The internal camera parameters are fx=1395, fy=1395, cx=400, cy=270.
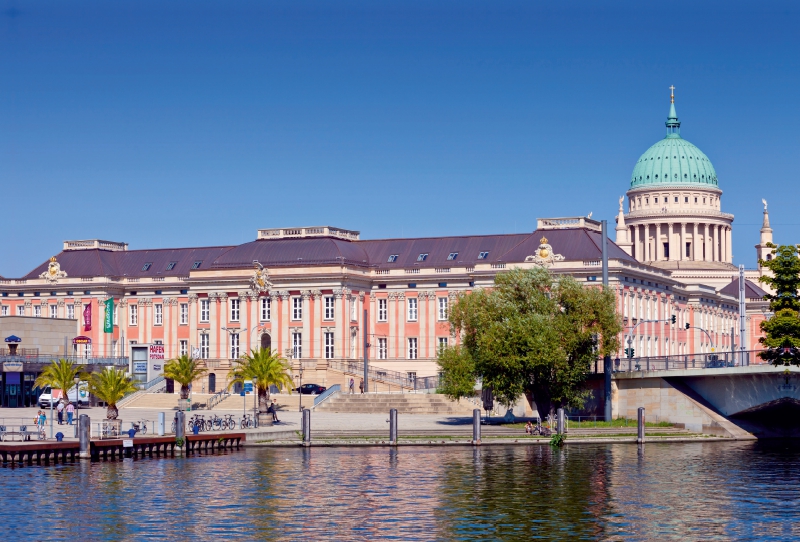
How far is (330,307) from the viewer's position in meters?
145

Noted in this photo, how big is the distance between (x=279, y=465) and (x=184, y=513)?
759 inches

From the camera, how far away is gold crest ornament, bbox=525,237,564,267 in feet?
455

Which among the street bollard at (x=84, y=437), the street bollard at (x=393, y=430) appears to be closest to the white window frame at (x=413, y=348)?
the street bollard at (x=393, y=430)

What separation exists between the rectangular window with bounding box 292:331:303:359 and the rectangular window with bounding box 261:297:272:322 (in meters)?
3.81

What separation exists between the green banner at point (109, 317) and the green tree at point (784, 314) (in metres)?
79.4

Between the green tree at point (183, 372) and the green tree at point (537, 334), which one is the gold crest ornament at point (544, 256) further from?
the green tree at point (537, 334)

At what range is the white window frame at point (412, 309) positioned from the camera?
148625 mm

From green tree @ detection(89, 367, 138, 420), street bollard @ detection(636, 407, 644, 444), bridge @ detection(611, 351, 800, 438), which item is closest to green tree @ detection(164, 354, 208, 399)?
green tree @ detection(89, 367, 138, 420)

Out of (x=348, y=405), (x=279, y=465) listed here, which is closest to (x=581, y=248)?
(x=348, y=405)

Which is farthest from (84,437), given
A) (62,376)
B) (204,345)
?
(204,345)

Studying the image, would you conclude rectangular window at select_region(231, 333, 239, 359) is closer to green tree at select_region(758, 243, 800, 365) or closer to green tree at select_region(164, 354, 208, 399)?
green tree at select_region(164, 354, 208, 399)

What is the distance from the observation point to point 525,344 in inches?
3654

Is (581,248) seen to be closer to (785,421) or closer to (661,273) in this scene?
(661,273)

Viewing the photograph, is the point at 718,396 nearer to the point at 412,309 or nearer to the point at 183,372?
the point at 183,372
